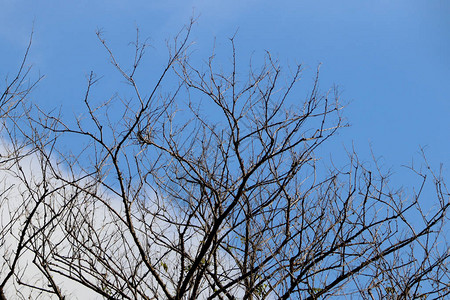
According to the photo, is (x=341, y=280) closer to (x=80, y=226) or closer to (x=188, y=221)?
(x=188, y=221)

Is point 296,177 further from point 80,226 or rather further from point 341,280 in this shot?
point 80,226

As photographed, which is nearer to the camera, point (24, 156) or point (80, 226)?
point (24, 156)

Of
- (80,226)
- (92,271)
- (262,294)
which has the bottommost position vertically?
(262,294)

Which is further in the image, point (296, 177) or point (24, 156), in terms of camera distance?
point (296, 177)

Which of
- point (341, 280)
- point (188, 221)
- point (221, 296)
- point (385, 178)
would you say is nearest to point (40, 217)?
point (188, 221)

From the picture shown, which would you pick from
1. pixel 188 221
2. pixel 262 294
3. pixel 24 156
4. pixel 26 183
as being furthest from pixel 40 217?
pixel 262 294

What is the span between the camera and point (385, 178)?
5145mm

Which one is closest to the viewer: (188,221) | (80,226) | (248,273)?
(248,273)

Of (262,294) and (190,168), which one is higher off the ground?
(190,168)

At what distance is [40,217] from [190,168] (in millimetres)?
1838

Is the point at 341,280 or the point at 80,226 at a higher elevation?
the point at 80,226

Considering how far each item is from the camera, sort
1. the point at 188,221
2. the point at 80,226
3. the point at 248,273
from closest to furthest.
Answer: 1. the point at 248,273
2. the point at 188,221
3. the point at 80,226

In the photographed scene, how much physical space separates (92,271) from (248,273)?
5.86 feet

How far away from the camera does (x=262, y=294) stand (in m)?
5.12
